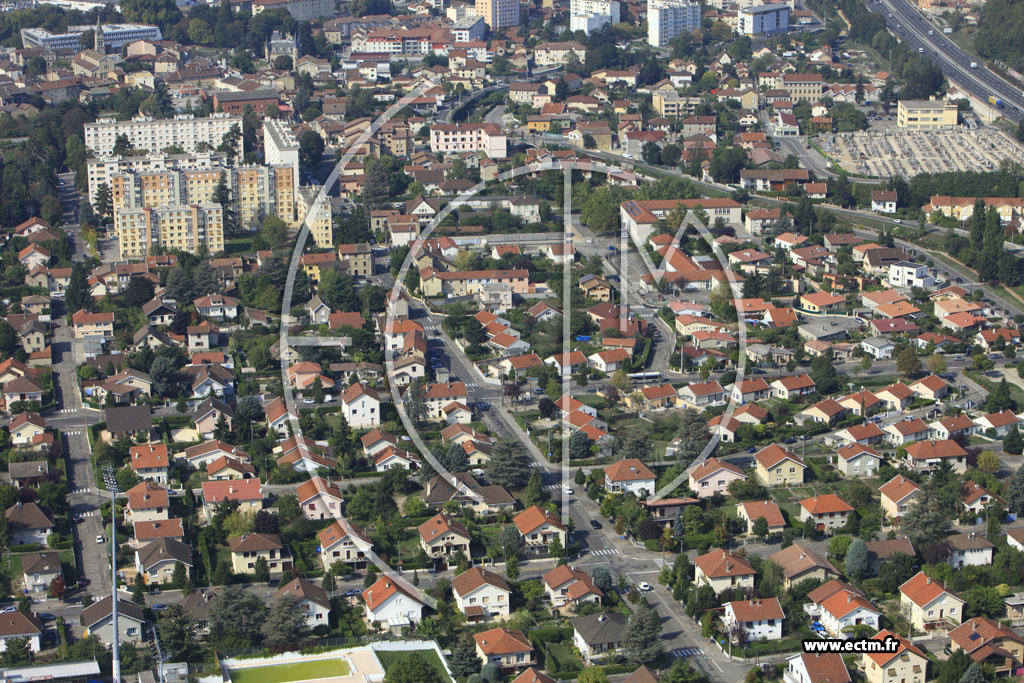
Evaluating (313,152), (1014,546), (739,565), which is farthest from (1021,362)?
(313,152)

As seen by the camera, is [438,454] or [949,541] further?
[438,454]

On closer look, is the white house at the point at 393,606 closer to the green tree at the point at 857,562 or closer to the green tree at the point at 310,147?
the green tree at the point at 857,562

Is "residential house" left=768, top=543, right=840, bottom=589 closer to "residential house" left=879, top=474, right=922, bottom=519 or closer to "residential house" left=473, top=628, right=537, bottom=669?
"residential house" left=879, top=474, right=922, bottom=519

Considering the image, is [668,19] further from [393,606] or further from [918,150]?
[393,606]

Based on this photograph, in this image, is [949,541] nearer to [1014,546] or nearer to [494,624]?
[1014,546]

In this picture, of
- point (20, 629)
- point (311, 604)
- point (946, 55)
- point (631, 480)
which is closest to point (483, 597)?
point (311, 604)

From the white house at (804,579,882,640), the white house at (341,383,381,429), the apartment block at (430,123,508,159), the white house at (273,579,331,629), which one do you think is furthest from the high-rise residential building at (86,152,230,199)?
the white house at (804,579,882,640)
